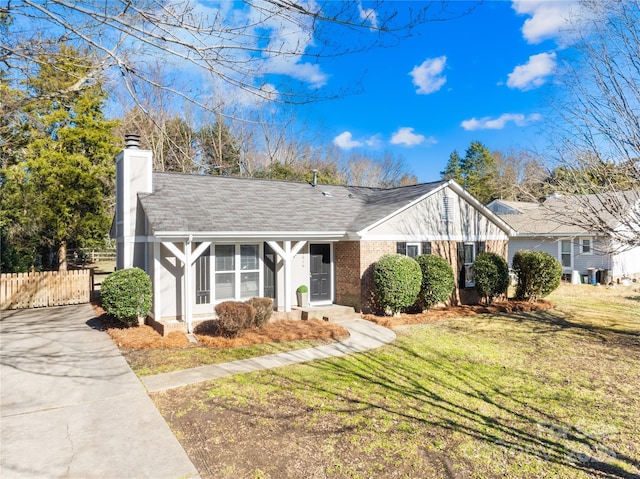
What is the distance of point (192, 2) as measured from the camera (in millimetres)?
4477

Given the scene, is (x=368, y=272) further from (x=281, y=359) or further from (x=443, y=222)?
(x=281, y=359)

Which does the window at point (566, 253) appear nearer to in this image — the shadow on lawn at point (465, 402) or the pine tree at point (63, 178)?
the shadow on lawn at point (465, 402)

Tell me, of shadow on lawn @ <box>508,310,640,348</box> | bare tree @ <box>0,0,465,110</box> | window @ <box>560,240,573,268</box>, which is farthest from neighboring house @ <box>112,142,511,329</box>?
window @ <box>560,240,573,268</box>

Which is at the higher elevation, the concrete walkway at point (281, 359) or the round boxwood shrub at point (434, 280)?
the round boxwood shrub at point (434, 280)

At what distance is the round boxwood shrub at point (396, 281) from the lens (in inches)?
493

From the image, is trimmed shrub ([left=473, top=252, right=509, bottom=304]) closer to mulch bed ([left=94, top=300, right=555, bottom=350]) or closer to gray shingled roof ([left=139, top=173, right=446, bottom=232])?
mulch bed ([left=94, top=300, right=555, bottom=350])

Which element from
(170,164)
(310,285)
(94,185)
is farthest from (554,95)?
(170,164)

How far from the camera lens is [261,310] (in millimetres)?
10539

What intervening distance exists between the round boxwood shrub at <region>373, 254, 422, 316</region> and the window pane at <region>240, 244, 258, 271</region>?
394cm

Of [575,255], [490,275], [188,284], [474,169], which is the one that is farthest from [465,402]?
[474,169]

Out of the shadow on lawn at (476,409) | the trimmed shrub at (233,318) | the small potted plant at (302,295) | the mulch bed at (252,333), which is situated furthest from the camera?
the small potted plant at (302,295)

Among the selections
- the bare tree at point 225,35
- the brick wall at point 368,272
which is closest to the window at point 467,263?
the brick wall at point 368,272

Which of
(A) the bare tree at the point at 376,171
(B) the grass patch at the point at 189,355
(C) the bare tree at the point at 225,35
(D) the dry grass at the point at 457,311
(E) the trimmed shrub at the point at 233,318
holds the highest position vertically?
(A) the bare tree at the point at 376,171

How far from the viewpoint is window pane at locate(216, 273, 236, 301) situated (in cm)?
1208
